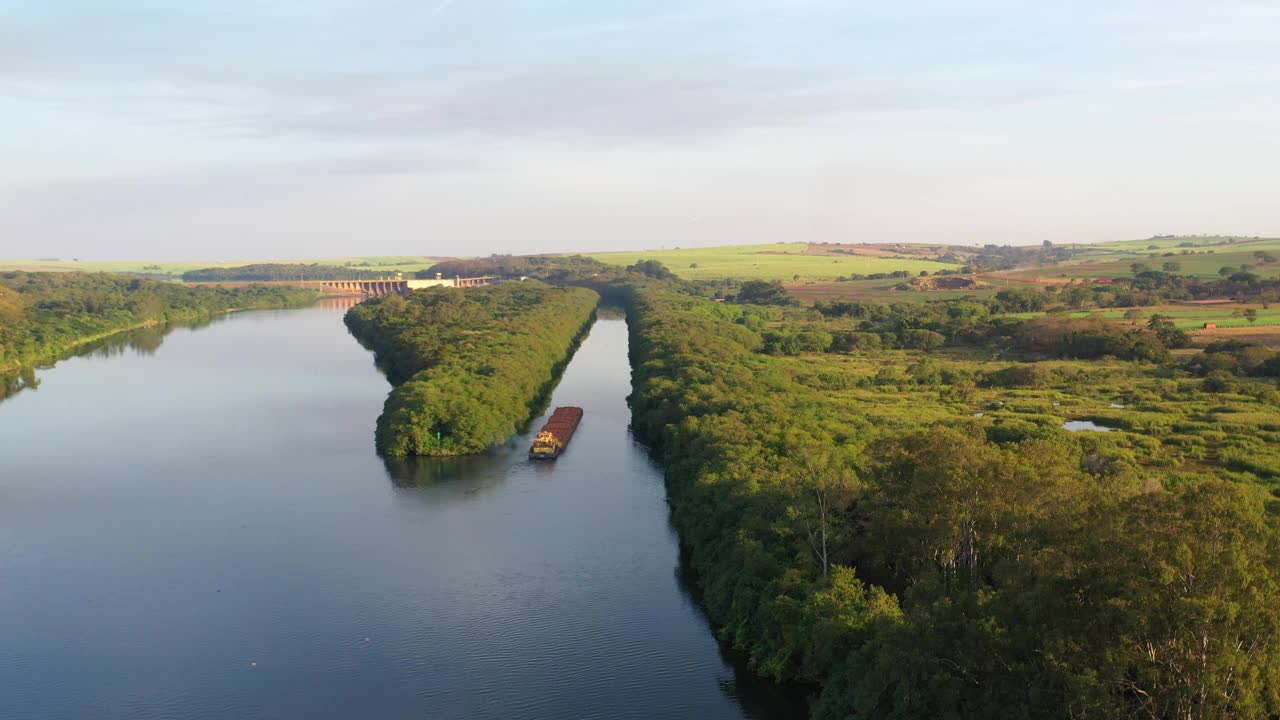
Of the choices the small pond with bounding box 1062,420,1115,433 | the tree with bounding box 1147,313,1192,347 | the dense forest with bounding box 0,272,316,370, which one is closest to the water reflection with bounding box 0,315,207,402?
the dense forest with bounding box 0,272,316,370

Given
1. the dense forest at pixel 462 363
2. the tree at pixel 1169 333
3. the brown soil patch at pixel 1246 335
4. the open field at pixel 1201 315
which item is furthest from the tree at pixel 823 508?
the open field at pixel 1201 315

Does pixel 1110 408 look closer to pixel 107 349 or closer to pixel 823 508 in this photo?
pixel 823 508

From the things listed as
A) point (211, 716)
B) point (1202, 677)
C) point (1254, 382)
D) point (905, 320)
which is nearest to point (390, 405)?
point (211, 716)

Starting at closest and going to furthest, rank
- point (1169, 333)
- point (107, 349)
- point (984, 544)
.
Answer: point (984, 544)
point (1169, 333)
point (107, 349)

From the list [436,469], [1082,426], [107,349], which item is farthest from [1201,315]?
[107,349]

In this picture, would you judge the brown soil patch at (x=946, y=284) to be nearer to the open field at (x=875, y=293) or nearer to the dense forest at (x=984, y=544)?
the open field at (x=875, y=293)

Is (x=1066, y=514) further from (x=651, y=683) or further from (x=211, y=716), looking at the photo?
(x=211, y=716)

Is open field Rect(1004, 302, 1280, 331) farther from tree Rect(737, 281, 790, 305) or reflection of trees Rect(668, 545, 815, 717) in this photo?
reflection of trees Rect(668, 545, 815, 717)
